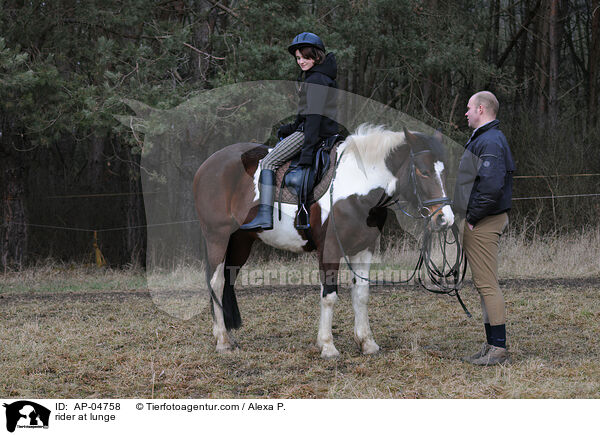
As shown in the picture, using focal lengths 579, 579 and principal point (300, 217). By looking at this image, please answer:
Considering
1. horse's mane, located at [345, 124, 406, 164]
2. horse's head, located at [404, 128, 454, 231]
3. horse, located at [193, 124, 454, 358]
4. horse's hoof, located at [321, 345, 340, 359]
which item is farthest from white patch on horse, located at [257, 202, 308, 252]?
horse's head, located at [404, 128, 454, 231]

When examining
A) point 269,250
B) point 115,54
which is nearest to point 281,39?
point 115,54

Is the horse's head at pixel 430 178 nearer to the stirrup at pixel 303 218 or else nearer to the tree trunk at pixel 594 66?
the stirrup at pixel 303 218

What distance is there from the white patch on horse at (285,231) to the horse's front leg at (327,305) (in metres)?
0.42

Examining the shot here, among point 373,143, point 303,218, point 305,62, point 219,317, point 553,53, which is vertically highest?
point 553,53

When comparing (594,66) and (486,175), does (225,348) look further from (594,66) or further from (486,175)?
(594,66)

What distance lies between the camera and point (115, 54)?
1007 cm

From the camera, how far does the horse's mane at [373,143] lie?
15.5ft

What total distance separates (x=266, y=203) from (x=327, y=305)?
40.8 inches

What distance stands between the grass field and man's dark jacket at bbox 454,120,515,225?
4.00 ft

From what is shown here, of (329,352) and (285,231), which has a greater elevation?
(285,231)

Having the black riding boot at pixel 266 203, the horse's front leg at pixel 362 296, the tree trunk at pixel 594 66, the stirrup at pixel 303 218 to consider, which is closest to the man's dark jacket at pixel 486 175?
the horse's front leg at pixel 362 296
